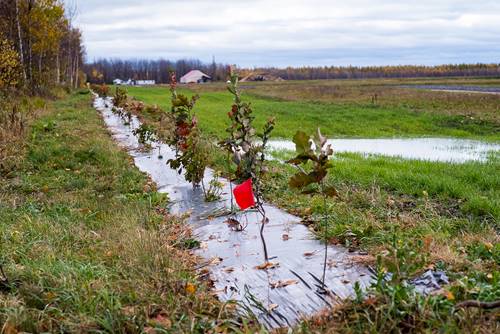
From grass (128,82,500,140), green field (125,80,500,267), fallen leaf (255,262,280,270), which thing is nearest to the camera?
fallen leaf (255,262,280,270)

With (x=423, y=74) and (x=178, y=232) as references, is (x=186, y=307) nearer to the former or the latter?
(x=178, y=232)

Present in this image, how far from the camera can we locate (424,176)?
8016mm

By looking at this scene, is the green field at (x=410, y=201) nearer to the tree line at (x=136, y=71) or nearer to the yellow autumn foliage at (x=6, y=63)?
the yellow autumn foliage at (x=6, y=63)

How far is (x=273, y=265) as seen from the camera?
15.0 ft

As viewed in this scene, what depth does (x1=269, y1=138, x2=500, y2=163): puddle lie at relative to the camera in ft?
40.9

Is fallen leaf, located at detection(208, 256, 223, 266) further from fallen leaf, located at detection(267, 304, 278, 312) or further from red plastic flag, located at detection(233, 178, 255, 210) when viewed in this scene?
fallen leaf, located at detection(267, 304, 278, 312)

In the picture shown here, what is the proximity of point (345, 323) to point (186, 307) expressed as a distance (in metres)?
1.06

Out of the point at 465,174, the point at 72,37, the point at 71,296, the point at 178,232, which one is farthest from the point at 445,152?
the point at 72,37

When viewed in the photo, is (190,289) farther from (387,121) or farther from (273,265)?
(387,121)

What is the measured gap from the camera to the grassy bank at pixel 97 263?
Answer: 3451 mm

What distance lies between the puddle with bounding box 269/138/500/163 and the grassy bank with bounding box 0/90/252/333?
24.0 ft

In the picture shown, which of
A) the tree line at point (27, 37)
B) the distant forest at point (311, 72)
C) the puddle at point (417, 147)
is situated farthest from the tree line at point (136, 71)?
the puddle at point (417, 147)

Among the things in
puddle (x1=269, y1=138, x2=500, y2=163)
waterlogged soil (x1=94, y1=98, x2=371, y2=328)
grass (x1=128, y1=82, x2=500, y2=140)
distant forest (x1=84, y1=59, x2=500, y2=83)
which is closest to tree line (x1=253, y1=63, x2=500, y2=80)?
distant forest (x1=84, y1=59, x2=500, y2=83)

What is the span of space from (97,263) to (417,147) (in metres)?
11.8
